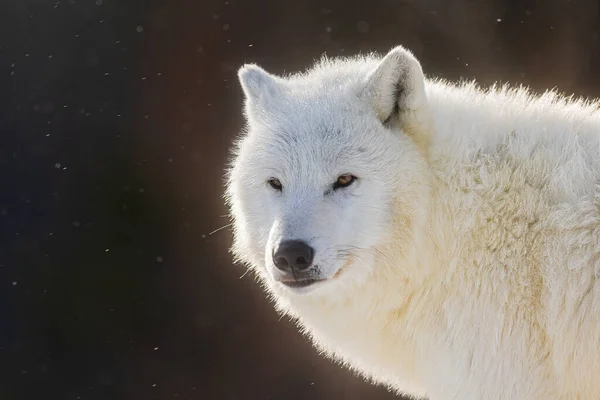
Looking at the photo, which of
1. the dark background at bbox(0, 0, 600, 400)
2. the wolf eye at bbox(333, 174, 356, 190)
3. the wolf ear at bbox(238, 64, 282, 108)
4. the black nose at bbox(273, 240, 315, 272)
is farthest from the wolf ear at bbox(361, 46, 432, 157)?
the dark background at bbox(0, 0, 600, 400)

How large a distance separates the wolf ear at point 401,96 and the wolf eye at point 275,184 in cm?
54

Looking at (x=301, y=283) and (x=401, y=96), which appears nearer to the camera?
(x=301, y=283)

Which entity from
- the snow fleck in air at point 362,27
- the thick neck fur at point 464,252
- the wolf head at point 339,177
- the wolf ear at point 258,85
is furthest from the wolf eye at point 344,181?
the snow fleck in air at point 362,27

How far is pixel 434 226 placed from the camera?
10.3ft

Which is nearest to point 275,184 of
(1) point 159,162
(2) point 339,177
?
(2) point 339,177

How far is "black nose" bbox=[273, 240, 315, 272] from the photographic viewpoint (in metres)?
3.03

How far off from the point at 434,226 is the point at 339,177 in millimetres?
456

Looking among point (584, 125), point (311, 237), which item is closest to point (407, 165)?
point (311, 237)

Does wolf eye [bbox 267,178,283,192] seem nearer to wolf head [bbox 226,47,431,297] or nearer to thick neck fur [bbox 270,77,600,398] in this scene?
wolf head [bbox 226,47,431,297]

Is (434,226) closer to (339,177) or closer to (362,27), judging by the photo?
(339,177)

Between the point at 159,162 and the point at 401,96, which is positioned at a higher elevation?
the point at 401,96

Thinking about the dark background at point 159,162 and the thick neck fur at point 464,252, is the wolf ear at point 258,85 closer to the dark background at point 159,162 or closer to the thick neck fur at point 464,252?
the thick neck fur at point 464,252

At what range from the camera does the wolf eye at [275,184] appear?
336 cm

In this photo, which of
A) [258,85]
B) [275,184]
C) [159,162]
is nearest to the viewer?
[275,184]
